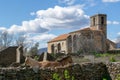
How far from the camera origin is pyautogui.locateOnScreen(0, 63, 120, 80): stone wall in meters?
15.2

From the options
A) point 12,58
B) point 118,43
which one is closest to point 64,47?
point 118,43

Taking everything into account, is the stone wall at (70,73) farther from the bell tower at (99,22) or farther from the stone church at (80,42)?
the bell tower at (99,22)

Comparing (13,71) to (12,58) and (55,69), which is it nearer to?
(55,69)

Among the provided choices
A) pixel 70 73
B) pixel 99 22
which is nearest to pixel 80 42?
pixel 99 22

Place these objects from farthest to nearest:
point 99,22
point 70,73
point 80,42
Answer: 1. point 99,22
2. point 80,42
3. point 70,73

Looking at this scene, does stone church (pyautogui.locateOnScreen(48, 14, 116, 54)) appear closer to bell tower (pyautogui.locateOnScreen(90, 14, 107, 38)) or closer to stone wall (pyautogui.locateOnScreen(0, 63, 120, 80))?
bell tower (pyautogui.locateOnScreen(90, 14, 107, 38))

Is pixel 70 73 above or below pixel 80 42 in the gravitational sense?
below

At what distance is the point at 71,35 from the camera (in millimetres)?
103062

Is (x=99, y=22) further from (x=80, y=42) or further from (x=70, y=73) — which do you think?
(x=70, y=73)

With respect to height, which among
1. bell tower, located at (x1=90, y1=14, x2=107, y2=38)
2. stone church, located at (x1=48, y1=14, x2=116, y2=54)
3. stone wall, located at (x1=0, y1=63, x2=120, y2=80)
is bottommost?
stone wall, located at (x1=0, y1=63, x2=120, y2=80)

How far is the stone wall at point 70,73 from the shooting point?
1520 cm

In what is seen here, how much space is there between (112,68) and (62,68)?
3086mm

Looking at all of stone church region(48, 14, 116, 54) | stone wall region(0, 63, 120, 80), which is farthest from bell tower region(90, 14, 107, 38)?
stone wall region(0, 63, 120, 80)

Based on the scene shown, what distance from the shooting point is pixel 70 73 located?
17.4m
